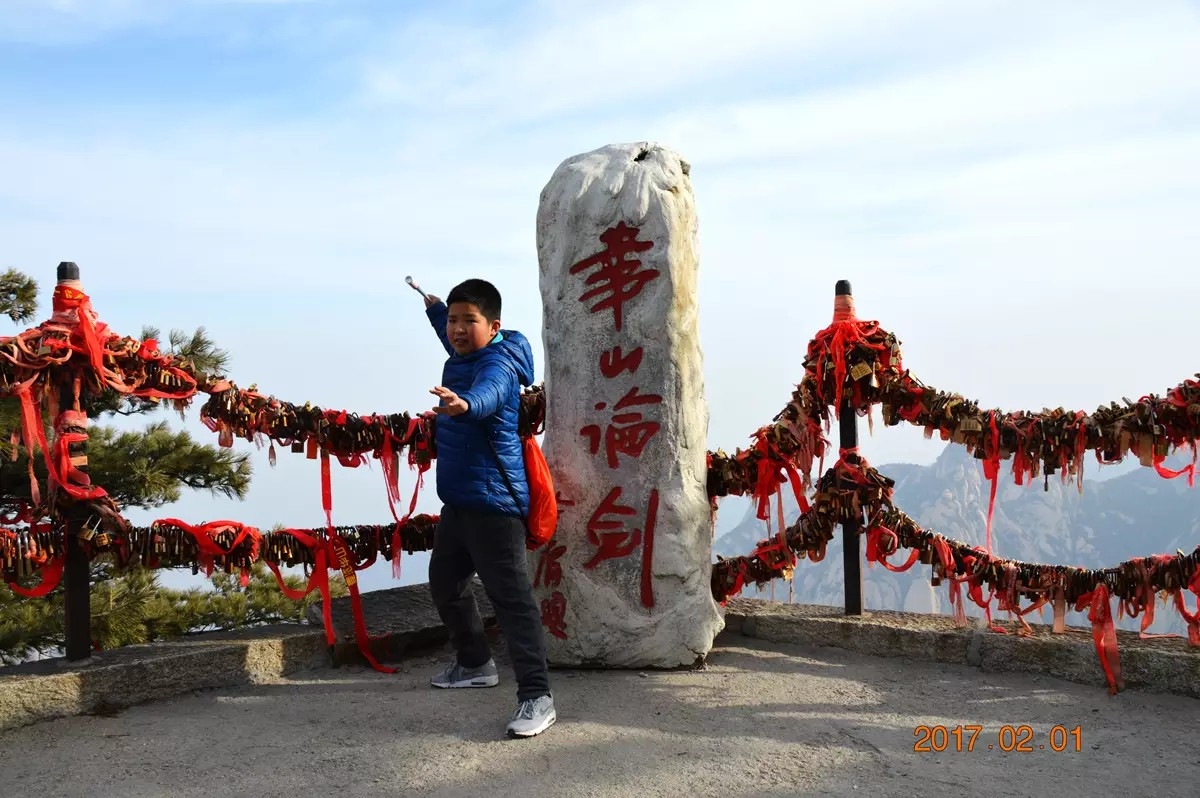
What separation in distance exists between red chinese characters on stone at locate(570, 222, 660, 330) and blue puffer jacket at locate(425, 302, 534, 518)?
799 millimetres

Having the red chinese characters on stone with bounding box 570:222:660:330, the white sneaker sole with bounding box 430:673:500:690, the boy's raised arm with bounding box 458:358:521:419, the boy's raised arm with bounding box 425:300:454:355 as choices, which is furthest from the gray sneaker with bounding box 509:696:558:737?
the red chinese characters on stone with bounding box 570:222:660:330

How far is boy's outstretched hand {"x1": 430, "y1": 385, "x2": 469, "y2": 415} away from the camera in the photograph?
3791 mm

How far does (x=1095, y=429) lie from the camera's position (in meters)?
5.03

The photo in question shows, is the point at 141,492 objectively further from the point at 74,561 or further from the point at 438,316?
the point at 438,316

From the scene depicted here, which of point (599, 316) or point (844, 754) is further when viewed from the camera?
point (599, 316)

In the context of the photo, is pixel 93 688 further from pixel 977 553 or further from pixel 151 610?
pixel 977 553

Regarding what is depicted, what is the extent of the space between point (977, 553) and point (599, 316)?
7.46 feet

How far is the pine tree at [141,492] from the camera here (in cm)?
671

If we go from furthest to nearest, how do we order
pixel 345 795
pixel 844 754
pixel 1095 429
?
pixel 1095 429 → pixel 844 754 → pixel 345 795

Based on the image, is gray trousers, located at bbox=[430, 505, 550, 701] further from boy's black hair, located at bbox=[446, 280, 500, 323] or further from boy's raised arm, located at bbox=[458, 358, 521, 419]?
boy's black hair, located at bbox=[446, 280, 500, 323]

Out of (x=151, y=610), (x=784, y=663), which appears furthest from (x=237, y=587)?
(x=784, y=663)

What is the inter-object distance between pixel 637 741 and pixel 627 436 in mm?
1548

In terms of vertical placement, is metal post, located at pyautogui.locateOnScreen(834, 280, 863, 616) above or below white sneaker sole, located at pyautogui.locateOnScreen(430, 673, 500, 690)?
above

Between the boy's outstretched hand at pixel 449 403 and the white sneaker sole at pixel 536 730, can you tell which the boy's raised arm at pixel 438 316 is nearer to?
the boy's outstretched hand at pixel 449 403
